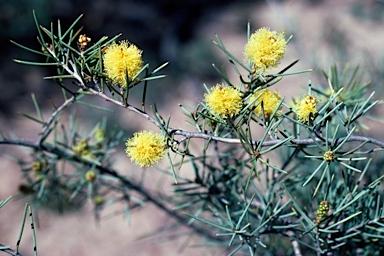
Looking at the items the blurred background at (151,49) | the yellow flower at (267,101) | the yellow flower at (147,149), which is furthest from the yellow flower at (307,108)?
the blurred background at (151,49)

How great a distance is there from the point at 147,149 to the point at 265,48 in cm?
15

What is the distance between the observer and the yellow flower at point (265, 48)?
0.43 meters

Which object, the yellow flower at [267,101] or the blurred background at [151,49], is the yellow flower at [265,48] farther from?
the blurred background at [151,49]

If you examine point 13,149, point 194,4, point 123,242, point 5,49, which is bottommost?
point 123,242

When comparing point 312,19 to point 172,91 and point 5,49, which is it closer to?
point 172,91

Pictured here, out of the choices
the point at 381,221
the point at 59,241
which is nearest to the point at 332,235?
the point at 381,221

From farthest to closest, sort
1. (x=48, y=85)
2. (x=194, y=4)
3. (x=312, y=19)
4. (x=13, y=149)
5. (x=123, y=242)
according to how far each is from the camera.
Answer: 1. (x=194, y=4)
2. (x=312, y=19)
3. (x=48, y=85)
4. (x=13, y=149)
5. (x=123, y=242)

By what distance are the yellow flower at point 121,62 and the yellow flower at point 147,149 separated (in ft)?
0.19


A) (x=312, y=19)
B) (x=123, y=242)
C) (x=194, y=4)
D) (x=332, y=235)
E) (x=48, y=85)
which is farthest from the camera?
(x=194, y=4)

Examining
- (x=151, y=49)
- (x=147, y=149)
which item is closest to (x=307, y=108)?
(x=147, y=149)

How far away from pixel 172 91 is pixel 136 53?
200cm

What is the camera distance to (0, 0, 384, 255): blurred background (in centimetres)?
177

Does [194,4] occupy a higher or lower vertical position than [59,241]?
higher

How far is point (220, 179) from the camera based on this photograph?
0.63m
